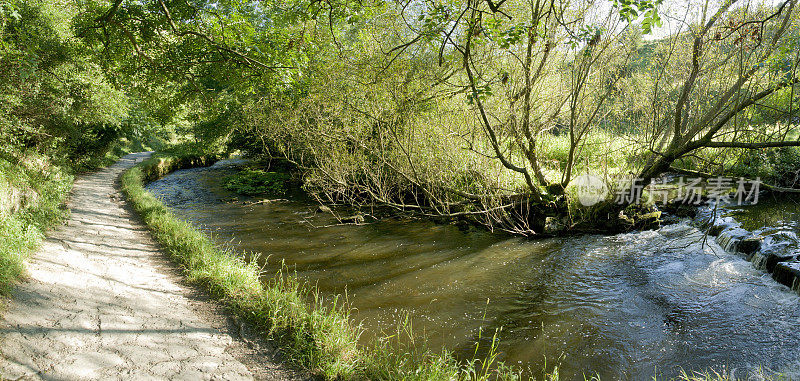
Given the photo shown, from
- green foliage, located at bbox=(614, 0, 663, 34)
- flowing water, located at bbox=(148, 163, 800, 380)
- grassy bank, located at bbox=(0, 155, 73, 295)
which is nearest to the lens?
green foliage, located at bbox=(614, 0, 663, 34)

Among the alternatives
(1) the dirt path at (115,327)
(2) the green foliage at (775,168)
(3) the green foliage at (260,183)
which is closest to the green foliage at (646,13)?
(1) the dirt path at (115,327)

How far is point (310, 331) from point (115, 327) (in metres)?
2.05

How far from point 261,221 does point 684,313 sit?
945 cm

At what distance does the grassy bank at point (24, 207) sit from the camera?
4961 mm

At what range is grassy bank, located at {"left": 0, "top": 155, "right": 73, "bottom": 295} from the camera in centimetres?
496

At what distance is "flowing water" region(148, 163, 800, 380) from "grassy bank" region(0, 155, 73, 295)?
3151 mm

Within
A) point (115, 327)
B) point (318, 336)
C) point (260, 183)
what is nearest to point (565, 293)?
point (318, 336)

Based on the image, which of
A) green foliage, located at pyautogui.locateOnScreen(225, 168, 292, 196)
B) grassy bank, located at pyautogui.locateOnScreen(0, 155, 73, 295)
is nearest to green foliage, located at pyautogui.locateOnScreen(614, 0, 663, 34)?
grassy bank, located at pyautogui.locateOnScreen(0, 155, 73, 295)

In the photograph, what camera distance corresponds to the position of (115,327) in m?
4.23

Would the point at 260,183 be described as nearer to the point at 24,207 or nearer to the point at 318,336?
the point at 24,207

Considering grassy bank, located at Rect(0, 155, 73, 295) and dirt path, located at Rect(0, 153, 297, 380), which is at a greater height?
grassy bank, located at Rect(0, 155, 73, 295)

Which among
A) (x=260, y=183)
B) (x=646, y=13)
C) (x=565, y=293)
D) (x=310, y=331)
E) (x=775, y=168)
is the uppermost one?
(x=646, y=13)

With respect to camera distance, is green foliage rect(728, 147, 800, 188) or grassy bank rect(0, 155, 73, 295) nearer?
grassy bank rect(0, 155, 73, 295)

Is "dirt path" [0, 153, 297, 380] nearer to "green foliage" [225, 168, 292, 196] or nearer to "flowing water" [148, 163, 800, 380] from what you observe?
"flowing water" [148, 163, 800, 380]
